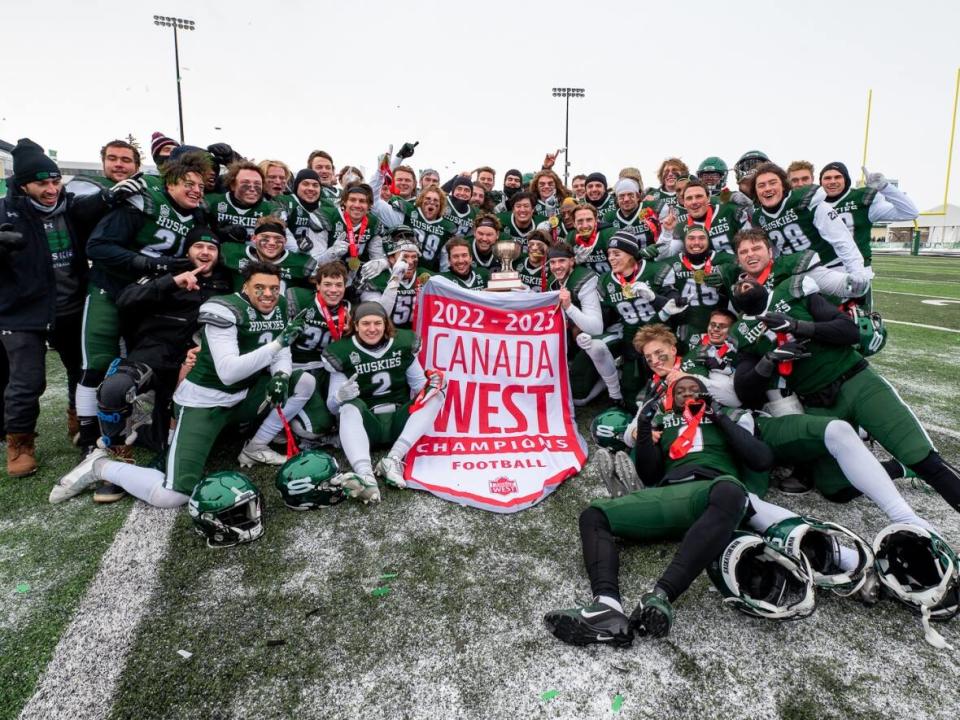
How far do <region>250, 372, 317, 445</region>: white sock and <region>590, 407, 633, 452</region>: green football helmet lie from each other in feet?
7.94

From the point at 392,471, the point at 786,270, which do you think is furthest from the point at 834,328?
the point at 392,471

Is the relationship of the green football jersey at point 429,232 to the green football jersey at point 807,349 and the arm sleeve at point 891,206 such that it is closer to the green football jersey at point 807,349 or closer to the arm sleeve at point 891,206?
the green football jersey at point 807,349

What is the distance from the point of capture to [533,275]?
5.94 metres

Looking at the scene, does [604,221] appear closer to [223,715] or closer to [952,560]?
[952,560]

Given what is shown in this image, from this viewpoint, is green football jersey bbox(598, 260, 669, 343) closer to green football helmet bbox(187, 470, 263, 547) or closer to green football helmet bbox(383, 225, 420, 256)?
green football helmet bbox(383, 225, 420, 256)

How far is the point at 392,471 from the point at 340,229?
121 inches

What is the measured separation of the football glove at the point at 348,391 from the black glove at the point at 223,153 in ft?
10.8

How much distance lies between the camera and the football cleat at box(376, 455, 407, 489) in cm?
399

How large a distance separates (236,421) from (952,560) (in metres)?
4.59

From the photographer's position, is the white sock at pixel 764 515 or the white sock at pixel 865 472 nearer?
the white sock at pixel 764 515

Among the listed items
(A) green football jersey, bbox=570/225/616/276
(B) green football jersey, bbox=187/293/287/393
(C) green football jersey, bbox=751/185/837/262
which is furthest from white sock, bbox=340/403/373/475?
(C) green football jersey, bbox=751/185/837/262

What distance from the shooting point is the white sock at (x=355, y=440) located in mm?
3989

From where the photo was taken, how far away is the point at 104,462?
3914 millimetres

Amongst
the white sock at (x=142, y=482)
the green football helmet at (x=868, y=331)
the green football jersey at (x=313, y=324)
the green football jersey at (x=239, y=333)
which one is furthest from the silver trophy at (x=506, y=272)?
the white sock at (x=142, y=482)
